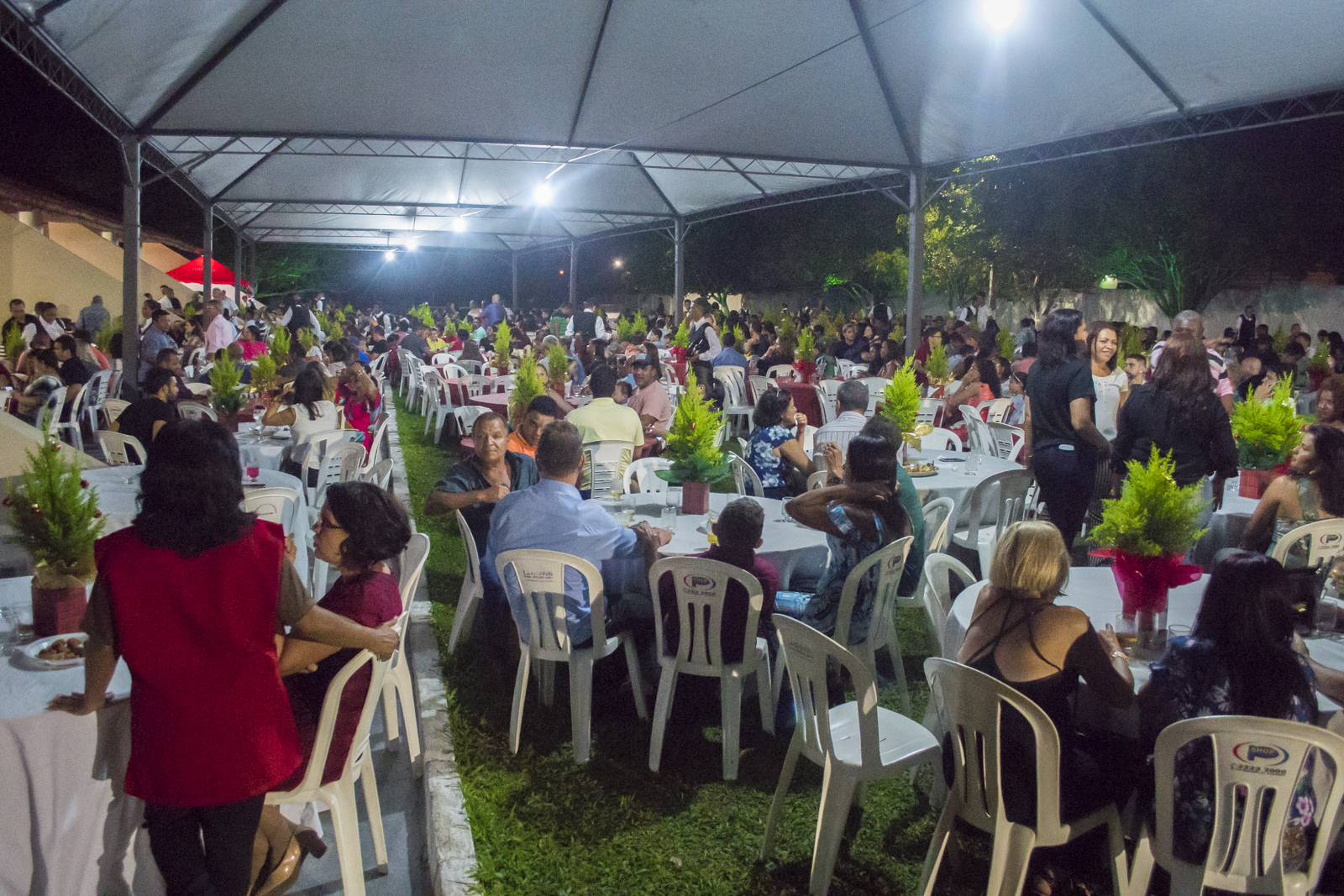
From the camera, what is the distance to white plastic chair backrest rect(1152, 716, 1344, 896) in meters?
2.09

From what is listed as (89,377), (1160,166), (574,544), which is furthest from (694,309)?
(574,544)

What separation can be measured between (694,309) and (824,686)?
1254cm

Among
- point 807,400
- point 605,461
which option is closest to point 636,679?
point 605,461

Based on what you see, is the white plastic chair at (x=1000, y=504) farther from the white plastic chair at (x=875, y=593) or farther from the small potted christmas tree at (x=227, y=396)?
the small potted christmas tree at (x=227, y=396)

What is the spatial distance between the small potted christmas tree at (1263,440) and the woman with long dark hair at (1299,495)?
42.6 inches

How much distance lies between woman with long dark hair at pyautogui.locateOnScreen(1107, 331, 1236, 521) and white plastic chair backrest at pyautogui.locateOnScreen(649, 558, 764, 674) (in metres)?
2.23

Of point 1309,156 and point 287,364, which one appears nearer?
point 287,364

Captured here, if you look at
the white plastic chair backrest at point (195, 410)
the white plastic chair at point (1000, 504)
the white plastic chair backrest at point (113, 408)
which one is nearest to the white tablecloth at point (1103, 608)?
the white plastic chair at point (1000, 504)

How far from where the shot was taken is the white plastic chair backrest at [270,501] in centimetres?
459

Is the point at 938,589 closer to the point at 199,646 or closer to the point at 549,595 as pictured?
the point at 549,595

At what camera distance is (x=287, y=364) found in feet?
32.7

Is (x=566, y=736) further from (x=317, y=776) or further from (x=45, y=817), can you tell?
(x=45, y=817)

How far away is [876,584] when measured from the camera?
3.65 meters

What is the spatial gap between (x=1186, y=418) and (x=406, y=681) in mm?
3505
